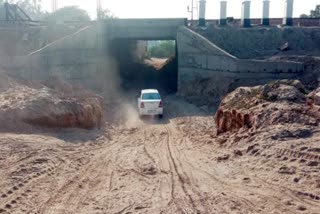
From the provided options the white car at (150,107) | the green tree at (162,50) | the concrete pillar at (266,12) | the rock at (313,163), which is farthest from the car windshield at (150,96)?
the green tree at (162,50)

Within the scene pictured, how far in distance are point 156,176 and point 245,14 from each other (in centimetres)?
3116

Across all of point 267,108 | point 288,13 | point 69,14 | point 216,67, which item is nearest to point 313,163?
point 267,108

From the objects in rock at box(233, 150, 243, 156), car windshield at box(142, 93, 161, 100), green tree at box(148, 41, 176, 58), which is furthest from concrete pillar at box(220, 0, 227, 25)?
green tree at box(148, 41, 176, 58)

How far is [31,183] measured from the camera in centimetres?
962

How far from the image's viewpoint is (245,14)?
39062 mm

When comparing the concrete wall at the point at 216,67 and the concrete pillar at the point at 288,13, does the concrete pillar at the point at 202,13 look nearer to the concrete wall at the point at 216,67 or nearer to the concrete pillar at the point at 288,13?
the concrete wall at the point at 216,67

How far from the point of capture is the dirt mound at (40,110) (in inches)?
606

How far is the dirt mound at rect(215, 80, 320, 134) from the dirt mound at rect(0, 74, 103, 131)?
18.3 ft

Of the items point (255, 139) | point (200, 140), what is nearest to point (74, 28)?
point (200, 140)

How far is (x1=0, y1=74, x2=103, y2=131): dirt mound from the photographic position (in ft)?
50.5

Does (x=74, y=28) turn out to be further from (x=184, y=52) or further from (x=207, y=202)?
(x=207, y=202)

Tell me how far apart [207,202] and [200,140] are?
304 inches

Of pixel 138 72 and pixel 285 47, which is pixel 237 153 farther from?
pixel 138 72

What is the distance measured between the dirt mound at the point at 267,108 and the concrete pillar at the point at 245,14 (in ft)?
74.4
